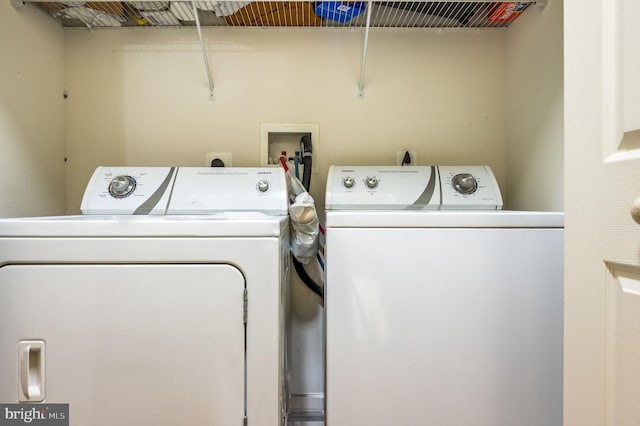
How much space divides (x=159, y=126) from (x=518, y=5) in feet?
5.47

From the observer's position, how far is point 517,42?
4.79 ft

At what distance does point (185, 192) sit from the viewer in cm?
128

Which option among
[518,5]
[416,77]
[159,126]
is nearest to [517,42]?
[518,5]

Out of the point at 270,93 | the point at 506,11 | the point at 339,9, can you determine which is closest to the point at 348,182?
the point at 270,93

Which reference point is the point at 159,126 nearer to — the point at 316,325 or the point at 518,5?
the point at 316,325

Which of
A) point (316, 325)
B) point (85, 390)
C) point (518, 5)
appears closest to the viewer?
point (85, 390)

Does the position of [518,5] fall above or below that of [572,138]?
above

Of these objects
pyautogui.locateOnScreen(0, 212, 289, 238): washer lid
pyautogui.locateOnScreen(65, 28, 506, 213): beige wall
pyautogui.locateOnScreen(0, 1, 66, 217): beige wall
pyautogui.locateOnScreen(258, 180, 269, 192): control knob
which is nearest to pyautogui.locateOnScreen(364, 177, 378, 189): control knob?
pyautogui.locateOnScreen(65, 28, 506, 213): beige wall

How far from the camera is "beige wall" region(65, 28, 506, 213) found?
1543 millimetres

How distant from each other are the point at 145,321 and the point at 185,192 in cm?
58

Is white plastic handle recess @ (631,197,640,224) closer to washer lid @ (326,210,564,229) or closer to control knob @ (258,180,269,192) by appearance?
washer lid @ (326,210,564,229)

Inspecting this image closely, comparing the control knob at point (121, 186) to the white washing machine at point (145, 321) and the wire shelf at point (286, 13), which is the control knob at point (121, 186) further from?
the wire shelf at point (286, 13)

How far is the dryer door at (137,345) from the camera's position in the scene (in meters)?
0.82

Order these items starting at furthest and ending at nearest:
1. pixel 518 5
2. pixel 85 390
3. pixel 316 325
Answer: pixel 316 325, pixel 518 5, pixel 85 390
